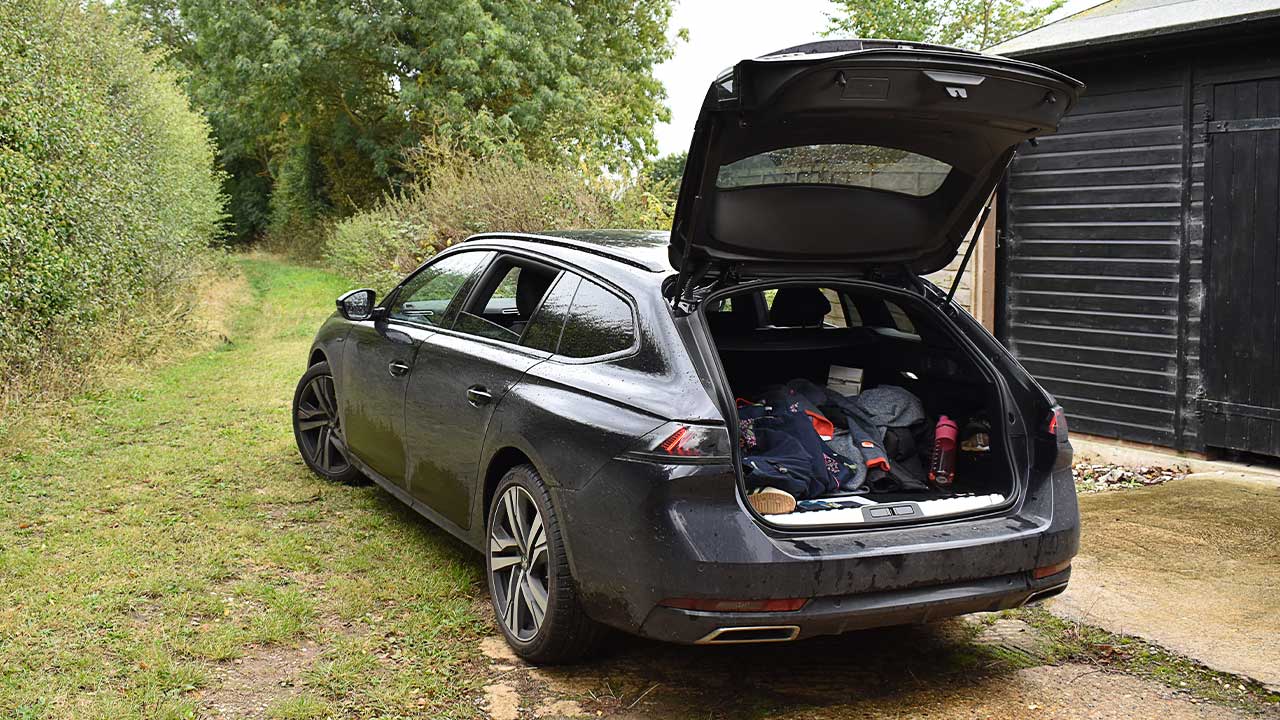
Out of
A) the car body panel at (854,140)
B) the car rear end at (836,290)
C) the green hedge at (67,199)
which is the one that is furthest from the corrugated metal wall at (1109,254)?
the green hedge at (67,199)

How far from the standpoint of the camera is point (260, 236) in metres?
43.5

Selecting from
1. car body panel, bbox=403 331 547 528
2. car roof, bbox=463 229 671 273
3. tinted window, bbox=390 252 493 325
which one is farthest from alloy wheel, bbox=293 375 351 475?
car roof, bbox=463 229 671 273

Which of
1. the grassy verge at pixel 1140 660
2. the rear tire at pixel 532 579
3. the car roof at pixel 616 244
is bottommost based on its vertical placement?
the grassy verge at pixel 1140 660

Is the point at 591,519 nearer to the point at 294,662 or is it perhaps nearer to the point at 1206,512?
the point at 294,662

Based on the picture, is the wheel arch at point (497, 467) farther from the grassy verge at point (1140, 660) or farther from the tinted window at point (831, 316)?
the grassy verge at point (1140, 660)

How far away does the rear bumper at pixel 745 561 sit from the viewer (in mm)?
3354

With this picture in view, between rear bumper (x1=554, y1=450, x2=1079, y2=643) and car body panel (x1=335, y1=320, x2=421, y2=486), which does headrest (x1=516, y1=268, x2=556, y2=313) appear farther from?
rear bumper (x1=554, y1=450, x2=1079, y2=643)

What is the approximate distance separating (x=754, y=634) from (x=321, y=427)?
→ 4152 millimetres

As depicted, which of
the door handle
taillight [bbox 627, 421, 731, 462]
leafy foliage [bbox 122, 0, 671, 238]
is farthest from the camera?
leafy foliage [bbox 122, 0, 671, 238]

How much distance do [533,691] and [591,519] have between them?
0.69m

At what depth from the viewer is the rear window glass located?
12.4 ft

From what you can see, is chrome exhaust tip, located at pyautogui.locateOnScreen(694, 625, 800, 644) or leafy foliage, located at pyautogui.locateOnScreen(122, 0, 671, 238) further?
leafy foliage, located at pyautogui.locateOnScreen(122, 0, 671, 238)

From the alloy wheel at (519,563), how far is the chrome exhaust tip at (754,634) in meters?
0.76

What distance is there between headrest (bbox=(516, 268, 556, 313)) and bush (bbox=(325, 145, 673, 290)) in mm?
8160
